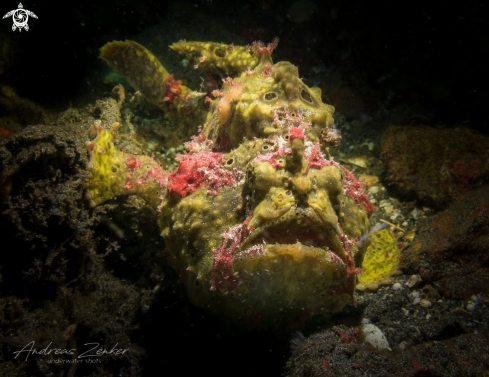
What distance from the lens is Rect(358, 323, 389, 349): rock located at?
10.5 ft

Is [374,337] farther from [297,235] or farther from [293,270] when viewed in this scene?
[297,235]

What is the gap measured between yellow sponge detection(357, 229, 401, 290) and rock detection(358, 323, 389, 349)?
817 mm

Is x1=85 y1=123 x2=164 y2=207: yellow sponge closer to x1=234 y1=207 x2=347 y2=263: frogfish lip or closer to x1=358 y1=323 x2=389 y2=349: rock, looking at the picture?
x1=234 y1=207 x2=347 y2=263: frogfish lip

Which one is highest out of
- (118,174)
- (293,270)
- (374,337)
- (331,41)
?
(331,41)

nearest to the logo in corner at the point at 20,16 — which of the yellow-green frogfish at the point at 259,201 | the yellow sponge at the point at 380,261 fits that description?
the yellow-green frogfish at the point at 259,201

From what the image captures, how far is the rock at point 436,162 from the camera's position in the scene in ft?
17.1

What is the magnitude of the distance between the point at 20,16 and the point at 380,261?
28.9 feet

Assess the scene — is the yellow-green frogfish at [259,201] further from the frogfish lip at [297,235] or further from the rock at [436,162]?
the rock at [436,162]

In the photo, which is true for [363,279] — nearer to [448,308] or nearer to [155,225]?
[448,308]

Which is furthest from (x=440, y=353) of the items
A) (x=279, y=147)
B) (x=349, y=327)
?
(x=279, y=147)

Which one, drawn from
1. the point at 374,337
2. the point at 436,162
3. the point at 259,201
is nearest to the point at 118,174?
the point at 259,201

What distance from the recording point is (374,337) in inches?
129

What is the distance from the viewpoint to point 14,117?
5.95 meters

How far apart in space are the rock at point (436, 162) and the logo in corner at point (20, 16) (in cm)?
843
